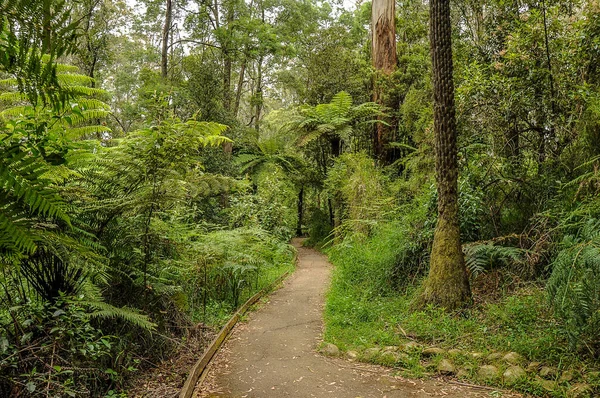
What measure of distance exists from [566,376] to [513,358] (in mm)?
489

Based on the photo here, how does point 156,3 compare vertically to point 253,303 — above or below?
above

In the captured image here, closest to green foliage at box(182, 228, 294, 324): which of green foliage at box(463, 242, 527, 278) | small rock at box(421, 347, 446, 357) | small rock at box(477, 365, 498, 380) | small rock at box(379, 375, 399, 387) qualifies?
small rock at box(379, 375, 399, 387)

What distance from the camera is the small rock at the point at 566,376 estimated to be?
3.39 metres

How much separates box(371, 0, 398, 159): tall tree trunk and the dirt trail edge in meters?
7.28

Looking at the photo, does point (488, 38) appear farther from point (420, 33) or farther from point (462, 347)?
point (462, 347)

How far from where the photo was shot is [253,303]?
724 cm

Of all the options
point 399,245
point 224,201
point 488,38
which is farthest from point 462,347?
point 224,201

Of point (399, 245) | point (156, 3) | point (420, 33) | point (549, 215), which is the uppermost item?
point (156, 3)

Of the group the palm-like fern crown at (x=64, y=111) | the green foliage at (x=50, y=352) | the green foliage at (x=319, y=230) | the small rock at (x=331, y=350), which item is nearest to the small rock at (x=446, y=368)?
the small rock at (x=331, y=350)

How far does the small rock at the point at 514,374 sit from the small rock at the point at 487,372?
0.29ft

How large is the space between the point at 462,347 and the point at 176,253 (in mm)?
3455

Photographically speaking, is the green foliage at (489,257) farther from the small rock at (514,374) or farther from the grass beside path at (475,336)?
the small rock at (514,374)

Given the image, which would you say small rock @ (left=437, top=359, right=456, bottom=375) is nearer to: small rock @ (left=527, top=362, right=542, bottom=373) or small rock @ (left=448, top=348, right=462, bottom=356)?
small rock @ (left=448, top=348, right=462, bottom=356)

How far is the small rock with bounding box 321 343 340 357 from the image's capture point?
4.84m
